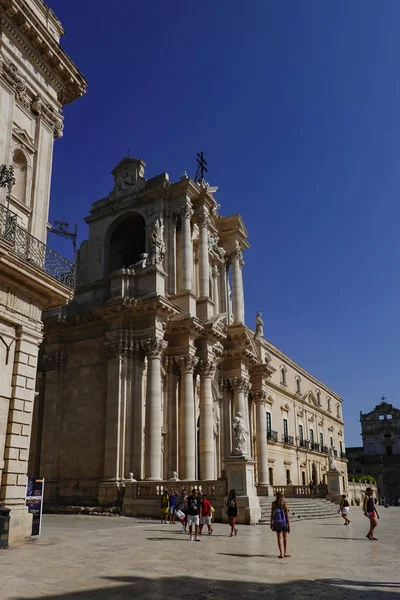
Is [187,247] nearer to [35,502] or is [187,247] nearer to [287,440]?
[35,502]

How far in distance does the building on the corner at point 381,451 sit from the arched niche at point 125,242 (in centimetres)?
6673

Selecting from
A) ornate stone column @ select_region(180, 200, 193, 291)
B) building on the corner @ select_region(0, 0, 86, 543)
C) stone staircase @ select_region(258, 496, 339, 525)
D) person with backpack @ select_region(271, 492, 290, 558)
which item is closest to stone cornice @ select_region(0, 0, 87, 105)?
building on the corner @ select_region(0, 0, 86, 543)

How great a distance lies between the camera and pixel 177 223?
31.8 metres

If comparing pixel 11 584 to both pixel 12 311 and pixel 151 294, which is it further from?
pixel 151 294

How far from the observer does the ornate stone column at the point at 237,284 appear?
114ft

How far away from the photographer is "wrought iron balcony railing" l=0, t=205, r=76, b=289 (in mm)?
13344

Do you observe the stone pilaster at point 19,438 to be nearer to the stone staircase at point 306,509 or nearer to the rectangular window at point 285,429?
the stone staircase at point 306,509

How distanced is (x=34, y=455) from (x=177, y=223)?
14.7 metres

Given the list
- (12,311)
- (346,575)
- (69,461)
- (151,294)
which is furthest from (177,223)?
(346,575)

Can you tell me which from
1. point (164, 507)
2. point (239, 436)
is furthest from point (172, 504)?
point (239, 436)

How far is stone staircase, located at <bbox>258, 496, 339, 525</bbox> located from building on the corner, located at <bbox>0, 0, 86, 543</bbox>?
41.0ft

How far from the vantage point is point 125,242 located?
1367 inches

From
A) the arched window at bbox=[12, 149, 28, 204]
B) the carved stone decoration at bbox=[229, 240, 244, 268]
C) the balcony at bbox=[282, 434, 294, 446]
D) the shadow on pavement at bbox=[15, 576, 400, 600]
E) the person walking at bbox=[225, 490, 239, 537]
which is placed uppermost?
the carved stone decoration at bbox=[229, 240, 244, 268]

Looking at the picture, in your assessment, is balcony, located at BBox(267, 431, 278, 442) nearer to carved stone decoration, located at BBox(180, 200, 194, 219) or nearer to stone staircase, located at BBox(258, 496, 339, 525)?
stone staircase, located at BBox(258, 496, 339, 525)
